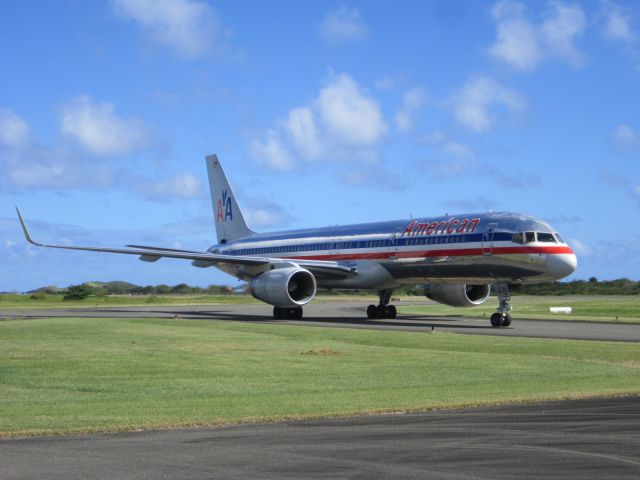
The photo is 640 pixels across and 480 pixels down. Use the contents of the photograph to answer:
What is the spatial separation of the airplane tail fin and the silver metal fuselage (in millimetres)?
7802

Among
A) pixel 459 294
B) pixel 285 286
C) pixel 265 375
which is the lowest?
pixel 265 375

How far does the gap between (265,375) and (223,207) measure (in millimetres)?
37632

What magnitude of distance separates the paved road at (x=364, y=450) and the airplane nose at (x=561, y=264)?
2173 centimetres

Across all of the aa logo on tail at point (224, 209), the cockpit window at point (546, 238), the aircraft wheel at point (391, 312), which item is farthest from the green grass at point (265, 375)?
the aa logo on tail at point (224, 209)

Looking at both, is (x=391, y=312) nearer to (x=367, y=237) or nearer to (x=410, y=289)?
(x=367, y=237)

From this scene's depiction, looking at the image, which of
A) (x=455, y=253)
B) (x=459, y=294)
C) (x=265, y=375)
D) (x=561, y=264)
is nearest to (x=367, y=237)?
(x=459, y=294)

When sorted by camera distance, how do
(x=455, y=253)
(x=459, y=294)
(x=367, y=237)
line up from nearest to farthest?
1. (x=455, y=253)
2. (x=459, y=294)
3. (x=367, y=237)

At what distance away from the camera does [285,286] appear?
1521 inches

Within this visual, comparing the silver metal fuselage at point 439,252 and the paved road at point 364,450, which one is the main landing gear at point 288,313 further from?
the paved road at point 364,450

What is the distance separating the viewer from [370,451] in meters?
9.38

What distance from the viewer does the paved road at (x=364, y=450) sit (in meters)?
8.27

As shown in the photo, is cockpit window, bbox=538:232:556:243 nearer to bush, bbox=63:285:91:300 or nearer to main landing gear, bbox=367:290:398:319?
main landing gear, bbox=367:290:398:319

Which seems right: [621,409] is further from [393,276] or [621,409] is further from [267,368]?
[393,276]

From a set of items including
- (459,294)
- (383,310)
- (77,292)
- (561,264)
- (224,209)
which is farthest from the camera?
(77,292)
